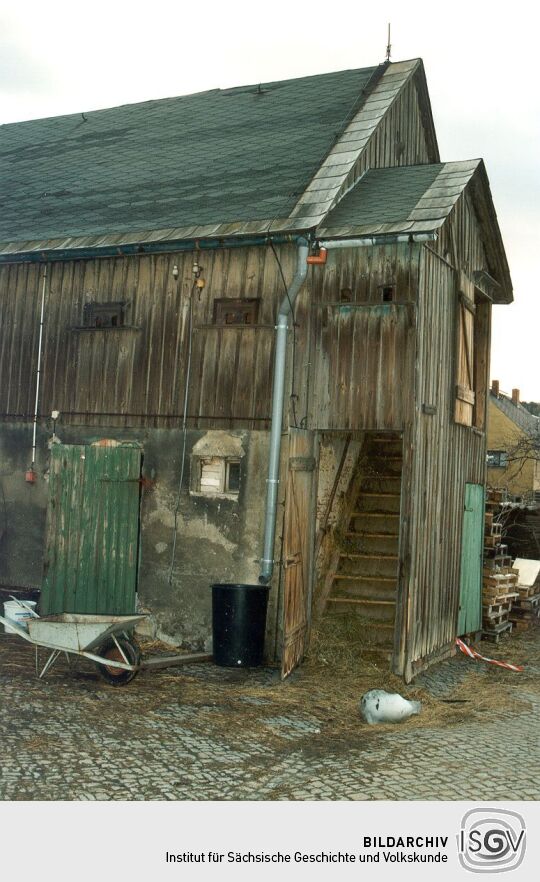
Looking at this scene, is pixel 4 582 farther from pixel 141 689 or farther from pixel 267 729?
pixel 267 729

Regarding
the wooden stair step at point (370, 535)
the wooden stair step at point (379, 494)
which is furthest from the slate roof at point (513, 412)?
the wooden stair step at point (370, 535)

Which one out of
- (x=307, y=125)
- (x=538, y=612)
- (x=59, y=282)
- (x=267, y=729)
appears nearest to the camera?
(x=267, y=729)

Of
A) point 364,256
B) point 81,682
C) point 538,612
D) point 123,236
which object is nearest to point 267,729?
point 81,682

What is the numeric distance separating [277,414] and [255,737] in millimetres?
4125

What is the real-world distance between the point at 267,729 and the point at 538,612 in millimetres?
8946

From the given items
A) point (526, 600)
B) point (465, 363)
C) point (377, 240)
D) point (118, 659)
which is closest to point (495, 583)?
point (526, 600)

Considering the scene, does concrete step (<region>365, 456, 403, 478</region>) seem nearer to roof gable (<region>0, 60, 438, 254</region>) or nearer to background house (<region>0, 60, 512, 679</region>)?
background house (<region>0, 60, 512, 679</region>)

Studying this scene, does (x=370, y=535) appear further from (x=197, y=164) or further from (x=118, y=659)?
(x=197, y=164)

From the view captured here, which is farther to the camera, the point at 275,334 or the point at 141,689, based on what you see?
the point at 275,334

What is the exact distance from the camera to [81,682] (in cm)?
973

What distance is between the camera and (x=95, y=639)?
921 cm

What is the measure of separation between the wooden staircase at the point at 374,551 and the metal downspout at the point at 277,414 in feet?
5.52

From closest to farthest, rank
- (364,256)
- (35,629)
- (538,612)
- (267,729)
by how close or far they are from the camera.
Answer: (267,729)
(35,629)
(364,256)
(538,612)

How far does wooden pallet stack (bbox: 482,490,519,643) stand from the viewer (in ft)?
47.0
